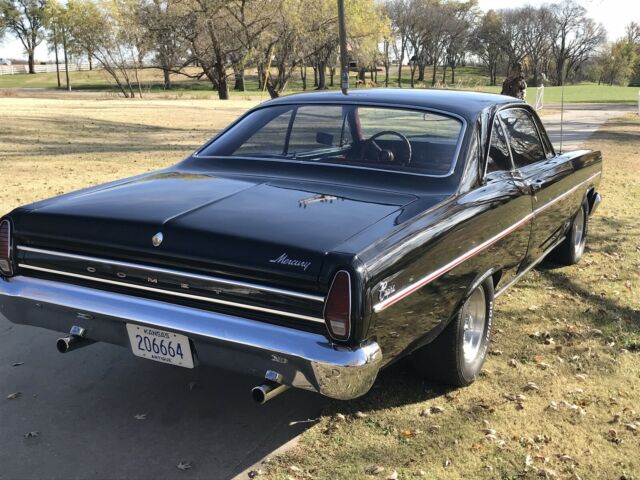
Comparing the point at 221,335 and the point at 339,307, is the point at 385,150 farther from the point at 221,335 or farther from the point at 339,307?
the point at 221,335

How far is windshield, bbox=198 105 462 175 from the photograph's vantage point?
12.4 feet

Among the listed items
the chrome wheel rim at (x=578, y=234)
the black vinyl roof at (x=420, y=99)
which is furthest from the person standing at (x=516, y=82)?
the black vinyl roof at (x=420, y=99)

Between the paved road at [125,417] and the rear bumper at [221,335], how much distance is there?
54 cm

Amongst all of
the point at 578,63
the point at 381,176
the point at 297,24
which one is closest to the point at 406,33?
the point at 578,63

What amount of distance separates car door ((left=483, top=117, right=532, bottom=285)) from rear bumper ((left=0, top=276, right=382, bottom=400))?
1526mm

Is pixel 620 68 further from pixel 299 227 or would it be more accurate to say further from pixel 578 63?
pixel 299 227

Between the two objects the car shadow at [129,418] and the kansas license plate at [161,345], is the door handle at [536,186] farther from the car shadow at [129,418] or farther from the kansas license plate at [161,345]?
the kansas license plate at [161,345]

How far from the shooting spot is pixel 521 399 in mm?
3607

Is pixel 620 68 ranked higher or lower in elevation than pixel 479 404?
higher

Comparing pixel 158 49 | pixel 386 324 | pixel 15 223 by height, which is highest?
pixel 158 49

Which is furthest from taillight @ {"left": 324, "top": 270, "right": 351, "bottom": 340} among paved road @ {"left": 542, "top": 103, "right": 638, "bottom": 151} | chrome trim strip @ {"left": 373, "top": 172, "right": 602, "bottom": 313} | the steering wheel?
paved road @ {"left": 542, "top": 103, "right": 638, "bottom": 151}

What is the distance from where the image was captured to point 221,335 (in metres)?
2.69

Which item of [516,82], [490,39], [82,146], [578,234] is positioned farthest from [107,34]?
[490,39]

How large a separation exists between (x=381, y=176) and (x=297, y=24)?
3983cm
